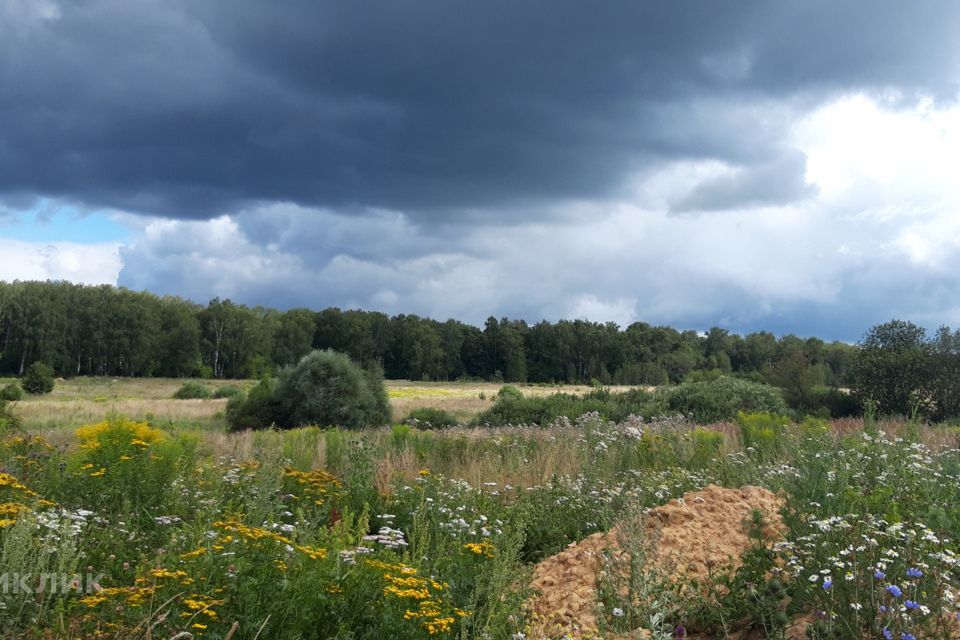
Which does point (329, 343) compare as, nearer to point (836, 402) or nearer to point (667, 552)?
point (836, 402)

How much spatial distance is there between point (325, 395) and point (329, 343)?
196 feet

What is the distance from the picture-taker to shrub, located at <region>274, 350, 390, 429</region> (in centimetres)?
2353

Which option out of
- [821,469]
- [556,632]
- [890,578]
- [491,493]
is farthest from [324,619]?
[491,493]

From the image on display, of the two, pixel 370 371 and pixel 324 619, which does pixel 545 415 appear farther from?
pixel 324 619

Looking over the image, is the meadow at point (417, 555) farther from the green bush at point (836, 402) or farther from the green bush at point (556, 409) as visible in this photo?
the green bush at point (836, 402)

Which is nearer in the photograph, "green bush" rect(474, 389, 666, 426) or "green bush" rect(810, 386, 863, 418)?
"green bush" rect(474, 389, 666, 426)

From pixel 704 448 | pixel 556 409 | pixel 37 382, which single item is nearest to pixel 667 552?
pixel 704 448

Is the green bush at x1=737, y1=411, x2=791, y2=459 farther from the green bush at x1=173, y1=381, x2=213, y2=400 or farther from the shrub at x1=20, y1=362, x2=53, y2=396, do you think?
the shrub at x1=20, y1=362, x2=53, y2=396

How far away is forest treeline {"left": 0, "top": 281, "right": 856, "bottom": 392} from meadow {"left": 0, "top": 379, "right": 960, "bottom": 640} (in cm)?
4746

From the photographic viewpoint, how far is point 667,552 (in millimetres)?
4891

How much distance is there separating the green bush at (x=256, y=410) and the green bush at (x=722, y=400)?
13.4 m

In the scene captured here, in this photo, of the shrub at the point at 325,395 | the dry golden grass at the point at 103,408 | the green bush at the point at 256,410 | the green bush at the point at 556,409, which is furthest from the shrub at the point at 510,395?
Answer: the dry golden grass at the point at 103,408

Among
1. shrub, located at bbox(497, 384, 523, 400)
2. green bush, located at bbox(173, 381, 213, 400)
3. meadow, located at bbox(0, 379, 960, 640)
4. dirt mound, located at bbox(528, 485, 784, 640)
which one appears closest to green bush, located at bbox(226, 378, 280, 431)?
shrub, located at bbox(497, 384, 523, 400)

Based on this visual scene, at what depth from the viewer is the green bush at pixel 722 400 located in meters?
19.9
